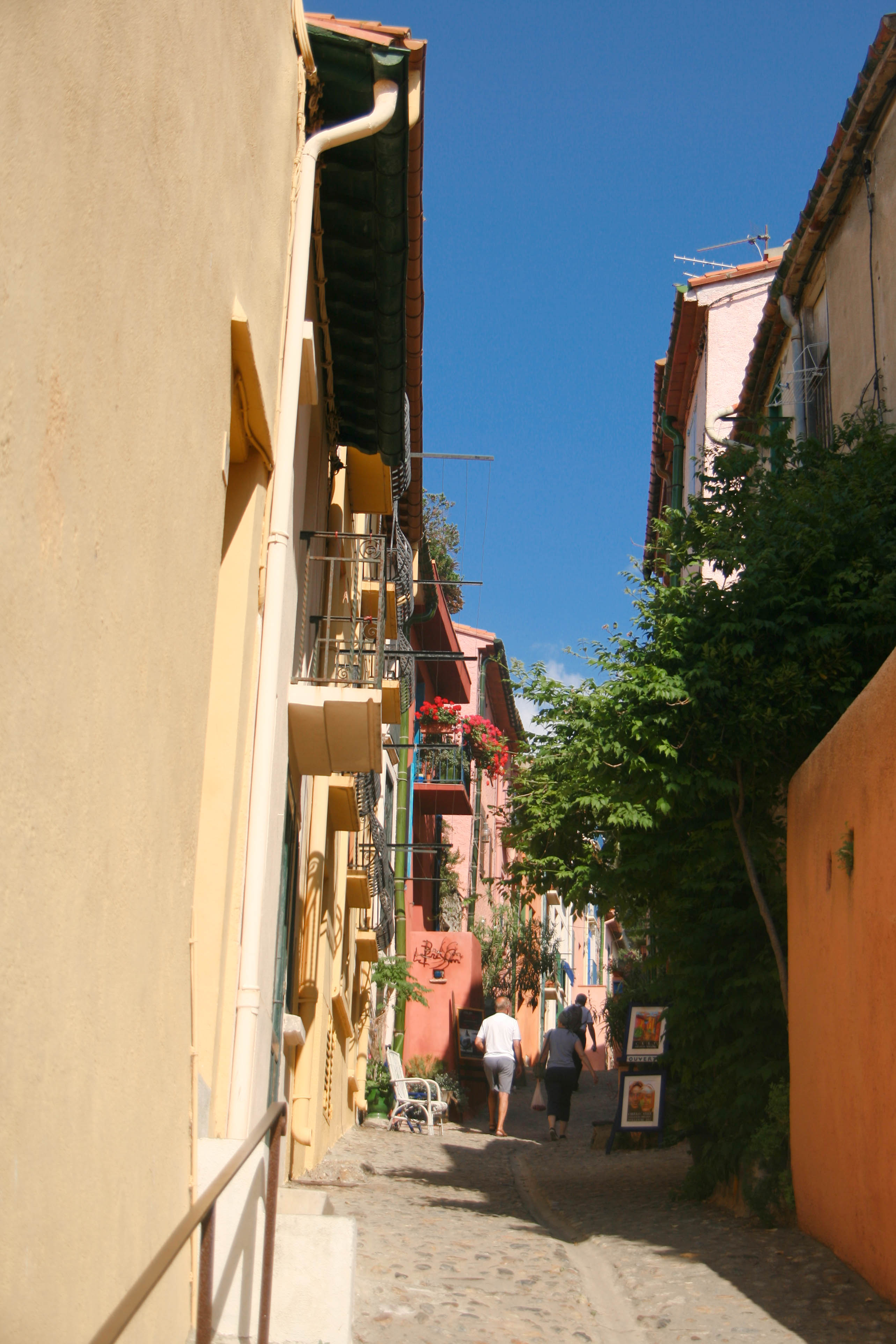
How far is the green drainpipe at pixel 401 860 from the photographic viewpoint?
67.8 ft

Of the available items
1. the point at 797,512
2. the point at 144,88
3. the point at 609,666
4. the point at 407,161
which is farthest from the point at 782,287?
the point at 144,88

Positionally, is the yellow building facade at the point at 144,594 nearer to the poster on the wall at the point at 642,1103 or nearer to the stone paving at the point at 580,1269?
the stone paving at the point at 580,1269

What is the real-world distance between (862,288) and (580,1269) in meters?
9.09

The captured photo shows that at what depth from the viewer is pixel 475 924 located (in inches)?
1029

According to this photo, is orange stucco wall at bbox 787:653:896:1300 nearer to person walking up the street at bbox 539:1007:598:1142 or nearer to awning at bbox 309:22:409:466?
awning at bbox 309:22:409:466

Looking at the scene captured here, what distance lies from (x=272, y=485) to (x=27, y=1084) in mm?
3966

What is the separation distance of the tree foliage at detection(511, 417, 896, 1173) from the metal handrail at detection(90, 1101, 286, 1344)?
5212 millimetres

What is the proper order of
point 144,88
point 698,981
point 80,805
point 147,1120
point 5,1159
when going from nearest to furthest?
point 5,1159, point 80,805, point 144,88, point 147,1120, point 698,981

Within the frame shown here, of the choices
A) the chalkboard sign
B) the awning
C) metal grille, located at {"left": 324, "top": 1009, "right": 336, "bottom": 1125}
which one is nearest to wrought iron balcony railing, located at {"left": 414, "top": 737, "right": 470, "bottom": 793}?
the chalkboard sign

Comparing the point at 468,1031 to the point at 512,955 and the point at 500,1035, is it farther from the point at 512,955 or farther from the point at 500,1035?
the point at 512,955

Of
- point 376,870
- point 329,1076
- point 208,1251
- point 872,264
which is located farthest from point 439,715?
point 208,1251

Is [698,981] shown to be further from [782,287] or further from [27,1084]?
[782,287]

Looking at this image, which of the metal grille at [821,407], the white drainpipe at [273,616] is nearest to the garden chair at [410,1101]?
the metal grille at [821,407]

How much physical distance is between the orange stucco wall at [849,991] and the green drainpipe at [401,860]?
12035mm
